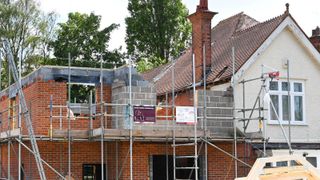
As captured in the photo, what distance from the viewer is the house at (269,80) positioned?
72.8 feet

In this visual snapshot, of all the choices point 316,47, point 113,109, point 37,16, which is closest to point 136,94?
point 113,109

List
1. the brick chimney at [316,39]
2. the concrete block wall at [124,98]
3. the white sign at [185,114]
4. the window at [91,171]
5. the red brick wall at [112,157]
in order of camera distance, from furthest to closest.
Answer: the brick chimney at [316,39]
the window at [91,171]
the white sign at [185,114]
the concrete block wall at [124,98]
the red brick wall at [112,157]

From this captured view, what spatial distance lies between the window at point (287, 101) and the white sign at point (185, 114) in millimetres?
3474

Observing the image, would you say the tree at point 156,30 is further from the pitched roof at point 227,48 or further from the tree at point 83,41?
the pitched roof at point 227,48

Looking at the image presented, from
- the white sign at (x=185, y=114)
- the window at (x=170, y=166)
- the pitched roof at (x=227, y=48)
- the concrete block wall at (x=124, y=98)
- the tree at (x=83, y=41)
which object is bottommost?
the window at (x=170, y=166)

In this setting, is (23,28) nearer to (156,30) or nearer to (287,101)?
(156,30)

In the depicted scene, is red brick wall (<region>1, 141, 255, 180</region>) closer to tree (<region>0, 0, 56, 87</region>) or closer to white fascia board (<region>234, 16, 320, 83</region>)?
white fascia board (<region>234, 16, 320, 83</region>)

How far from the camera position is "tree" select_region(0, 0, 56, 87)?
43.8m

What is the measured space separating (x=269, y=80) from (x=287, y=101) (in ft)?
3.96

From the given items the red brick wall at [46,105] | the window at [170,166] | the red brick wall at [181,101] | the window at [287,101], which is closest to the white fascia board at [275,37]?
the window at [287,101]

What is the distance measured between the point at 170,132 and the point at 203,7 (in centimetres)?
634

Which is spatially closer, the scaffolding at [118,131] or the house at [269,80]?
the scaffolding at [118,131]

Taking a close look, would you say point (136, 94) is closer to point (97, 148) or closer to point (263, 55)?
point (97, 148)

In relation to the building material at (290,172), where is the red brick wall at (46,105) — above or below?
above
